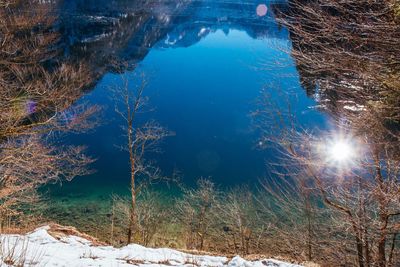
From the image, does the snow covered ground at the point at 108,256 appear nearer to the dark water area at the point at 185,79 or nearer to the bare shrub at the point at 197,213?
the dark water area at the point at 185,79

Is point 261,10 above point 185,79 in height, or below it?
above

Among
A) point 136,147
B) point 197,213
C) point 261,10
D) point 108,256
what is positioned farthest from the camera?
point 261,10

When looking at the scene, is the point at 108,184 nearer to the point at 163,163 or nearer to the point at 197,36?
the point at 163,163

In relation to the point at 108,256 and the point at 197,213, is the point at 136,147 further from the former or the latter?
the point at 108,256

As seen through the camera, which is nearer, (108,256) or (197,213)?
(108,256)

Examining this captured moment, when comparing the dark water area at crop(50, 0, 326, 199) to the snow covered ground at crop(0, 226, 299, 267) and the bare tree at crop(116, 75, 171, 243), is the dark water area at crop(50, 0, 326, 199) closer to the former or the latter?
the bare tree at crop(116, 75, 171, 243)

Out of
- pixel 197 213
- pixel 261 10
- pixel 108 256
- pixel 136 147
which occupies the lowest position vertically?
pixel 108 256

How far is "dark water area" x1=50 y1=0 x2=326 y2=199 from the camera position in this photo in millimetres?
29328

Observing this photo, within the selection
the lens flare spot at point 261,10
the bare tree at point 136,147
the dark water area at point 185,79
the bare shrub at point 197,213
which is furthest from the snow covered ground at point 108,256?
the lens flare spot at point 261,10

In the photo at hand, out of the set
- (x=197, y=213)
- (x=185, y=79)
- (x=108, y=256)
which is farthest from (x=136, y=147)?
(x=185, y=79)

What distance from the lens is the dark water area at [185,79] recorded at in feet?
96.2

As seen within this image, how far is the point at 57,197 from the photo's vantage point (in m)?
26.1

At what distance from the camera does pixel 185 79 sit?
52.9m

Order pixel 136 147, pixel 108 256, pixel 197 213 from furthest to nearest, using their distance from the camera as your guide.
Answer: pixel 197 213 → pixel 136 147 → pixel 108 256
